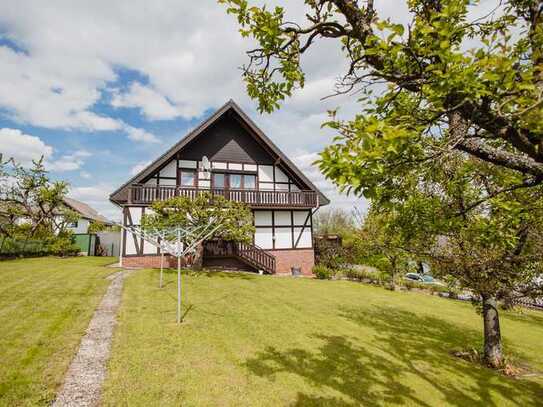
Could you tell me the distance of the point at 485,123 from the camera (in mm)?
2354

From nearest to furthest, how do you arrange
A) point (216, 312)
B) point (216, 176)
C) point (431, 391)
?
point (431, 391) < point (216, 312) < point (216, 176)

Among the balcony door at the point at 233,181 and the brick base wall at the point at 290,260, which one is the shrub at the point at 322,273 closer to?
the brick base wall at the point at 290,260

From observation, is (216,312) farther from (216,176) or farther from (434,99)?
(216,176)

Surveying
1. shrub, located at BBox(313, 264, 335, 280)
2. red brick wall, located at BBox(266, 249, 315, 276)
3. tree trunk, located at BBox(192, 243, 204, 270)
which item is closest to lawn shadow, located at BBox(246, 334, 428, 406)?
tree trunk, located at BBox(192, 243, 204, 270)

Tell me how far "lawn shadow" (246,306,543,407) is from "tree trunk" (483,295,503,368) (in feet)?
1.80

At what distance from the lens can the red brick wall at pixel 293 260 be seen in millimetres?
17750

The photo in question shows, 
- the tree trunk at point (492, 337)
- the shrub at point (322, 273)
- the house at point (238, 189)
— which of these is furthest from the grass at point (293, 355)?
the shrub at point (322, 273)

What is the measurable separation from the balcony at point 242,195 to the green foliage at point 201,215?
1370 millimetres

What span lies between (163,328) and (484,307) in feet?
26.3

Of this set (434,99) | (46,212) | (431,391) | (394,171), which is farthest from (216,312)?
(46,212)

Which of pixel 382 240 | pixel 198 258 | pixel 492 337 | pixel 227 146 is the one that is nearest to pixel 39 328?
pixel 382 240

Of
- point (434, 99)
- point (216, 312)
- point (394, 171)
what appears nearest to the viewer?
point (434, 99)

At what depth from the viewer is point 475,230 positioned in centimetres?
468

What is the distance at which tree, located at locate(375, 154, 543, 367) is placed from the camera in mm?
4211
